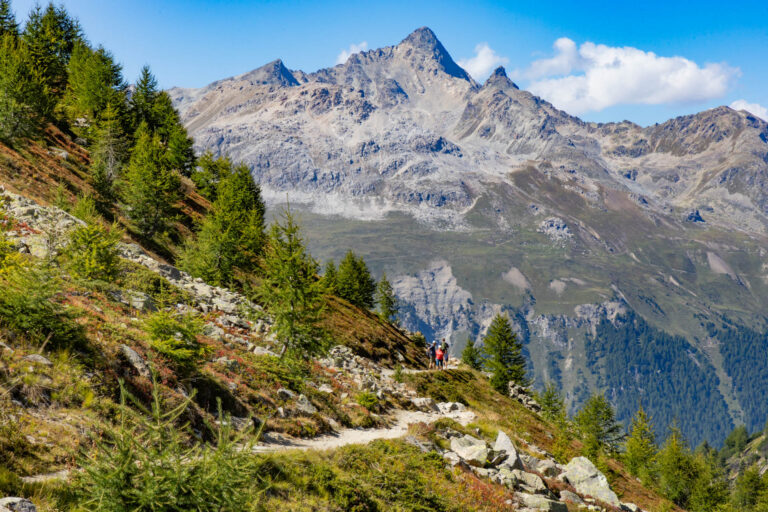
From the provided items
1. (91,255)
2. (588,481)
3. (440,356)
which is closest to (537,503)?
(588,481)

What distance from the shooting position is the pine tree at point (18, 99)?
37125mm

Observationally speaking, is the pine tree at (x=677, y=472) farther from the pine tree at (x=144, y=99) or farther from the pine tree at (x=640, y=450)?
the pine tree at (x=144, y=99)

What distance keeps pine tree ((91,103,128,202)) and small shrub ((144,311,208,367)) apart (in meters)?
28.6

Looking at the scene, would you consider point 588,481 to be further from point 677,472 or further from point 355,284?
point 355,284

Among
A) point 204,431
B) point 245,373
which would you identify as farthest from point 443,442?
point 204,431

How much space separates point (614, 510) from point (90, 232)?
27.7 meters

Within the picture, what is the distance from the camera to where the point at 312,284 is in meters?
23.3

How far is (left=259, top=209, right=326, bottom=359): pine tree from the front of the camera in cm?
2259

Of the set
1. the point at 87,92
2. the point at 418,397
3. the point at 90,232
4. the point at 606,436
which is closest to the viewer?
the point at 90,232

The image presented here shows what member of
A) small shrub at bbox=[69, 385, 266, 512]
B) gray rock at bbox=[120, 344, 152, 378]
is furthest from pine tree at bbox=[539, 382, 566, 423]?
small shrub at bbox=[69, 385, 266, 512]

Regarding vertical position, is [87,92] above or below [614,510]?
above

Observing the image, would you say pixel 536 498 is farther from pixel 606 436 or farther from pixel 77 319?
pixel 606 436

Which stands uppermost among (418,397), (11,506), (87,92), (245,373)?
(87,92)

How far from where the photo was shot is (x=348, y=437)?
62.5 feet
